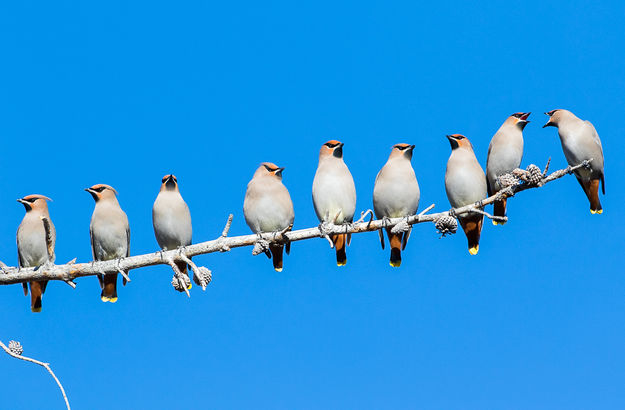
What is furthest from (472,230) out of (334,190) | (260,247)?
(260,247)

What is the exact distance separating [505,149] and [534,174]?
8.80ft

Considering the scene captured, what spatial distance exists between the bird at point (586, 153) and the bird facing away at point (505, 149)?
0.54 m

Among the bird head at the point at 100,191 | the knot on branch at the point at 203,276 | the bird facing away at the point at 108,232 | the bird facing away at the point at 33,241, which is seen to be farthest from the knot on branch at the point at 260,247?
the bird facing away at the point at 33,241

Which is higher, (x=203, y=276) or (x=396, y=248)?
(x=396, y=248)

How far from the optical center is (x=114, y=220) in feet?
39.7

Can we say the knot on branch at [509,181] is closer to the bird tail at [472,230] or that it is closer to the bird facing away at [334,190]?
the bird tail at [472,230]

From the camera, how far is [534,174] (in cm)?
887

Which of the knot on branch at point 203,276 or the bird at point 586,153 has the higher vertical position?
the bird at point 586,153

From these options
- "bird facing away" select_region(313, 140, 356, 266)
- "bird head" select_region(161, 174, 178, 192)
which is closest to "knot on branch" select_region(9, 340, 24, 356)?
"bird head" select_region(161, 174, 178, 192)

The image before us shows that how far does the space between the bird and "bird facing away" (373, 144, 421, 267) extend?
6.54ft

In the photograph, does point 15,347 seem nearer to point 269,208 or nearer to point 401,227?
point 269,208

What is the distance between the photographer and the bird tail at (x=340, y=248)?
1112 cm

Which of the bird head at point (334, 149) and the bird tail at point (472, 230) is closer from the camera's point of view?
the bird tail at point (472, 230)

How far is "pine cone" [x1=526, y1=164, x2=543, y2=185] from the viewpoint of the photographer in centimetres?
885
